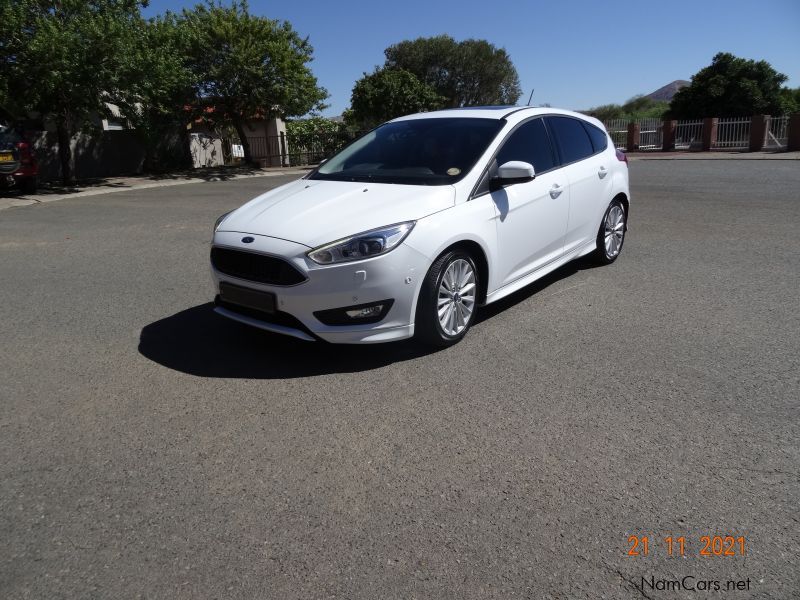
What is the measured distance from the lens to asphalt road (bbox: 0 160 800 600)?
2512mm

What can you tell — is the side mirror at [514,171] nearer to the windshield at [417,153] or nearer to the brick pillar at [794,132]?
the windshield at [417,153]

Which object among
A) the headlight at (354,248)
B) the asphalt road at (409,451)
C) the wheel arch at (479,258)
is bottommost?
the asphalt road at (409,451)

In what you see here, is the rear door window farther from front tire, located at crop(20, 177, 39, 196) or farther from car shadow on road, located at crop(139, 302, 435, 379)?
front tire, located at crop(20, 177, 39, 196)

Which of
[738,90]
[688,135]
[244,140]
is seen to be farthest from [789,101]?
[244,140]

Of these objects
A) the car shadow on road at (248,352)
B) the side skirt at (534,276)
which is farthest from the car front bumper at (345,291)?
the side skirt at (534,276)

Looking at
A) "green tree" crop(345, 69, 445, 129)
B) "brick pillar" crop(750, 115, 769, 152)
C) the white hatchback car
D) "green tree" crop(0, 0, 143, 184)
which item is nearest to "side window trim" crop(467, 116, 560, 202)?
the white hatchback car

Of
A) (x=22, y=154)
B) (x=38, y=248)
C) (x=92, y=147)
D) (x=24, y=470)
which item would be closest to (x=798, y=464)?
(x=24, y=470)

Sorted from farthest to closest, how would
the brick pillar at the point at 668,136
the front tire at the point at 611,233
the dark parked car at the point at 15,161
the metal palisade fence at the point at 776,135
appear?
the brick pillar at the point at 668,136
the metal palisade fence at the point at 776,135
the dark parked car at the point at 15,161
the front tire at the point at 611,233

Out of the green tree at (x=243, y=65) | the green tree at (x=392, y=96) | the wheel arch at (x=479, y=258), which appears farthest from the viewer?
the green tree at (x=392, y=96)

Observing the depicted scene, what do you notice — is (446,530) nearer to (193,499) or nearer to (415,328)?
(193,499)

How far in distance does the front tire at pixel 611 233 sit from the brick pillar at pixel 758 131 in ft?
88.9

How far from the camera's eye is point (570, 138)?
621cm

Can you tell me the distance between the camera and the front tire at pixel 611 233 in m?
6.78

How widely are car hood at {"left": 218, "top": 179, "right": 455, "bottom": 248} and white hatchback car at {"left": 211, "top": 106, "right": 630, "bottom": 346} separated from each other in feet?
0.04
